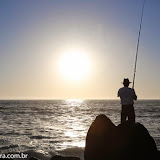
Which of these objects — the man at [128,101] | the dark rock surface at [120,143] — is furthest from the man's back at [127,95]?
the dark rock surface at [120,143]

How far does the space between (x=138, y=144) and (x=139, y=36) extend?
17.3 ft

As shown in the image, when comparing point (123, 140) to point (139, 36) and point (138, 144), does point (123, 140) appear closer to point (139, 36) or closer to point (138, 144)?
point (138, 144)

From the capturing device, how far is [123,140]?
662cm

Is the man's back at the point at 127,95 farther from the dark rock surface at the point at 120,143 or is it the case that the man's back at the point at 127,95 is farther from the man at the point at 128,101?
the dark rock surface at the point at 120,143

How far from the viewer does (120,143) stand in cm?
663

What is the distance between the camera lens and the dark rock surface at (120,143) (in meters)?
6.41

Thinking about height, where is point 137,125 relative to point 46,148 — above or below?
above

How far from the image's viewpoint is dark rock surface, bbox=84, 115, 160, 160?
21.0ft

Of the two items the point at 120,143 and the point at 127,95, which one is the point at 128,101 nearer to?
the point at 127,95

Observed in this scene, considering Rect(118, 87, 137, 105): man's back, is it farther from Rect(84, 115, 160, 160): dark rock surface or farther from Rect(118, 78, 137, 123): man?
Rect(84, 115, 160, 160): dark rock surface

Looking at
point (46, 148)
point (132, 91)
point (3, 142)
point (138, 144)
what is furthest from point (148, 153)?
point (3, 142)

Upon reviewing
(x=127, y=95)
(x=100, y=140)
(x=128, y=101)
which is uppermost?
(x=127, y=95)

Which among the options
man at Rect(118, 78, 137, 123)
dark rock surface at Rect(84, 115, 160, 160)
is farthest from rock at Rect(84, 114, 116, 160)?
man at Rect(118, 78, 137, 123)

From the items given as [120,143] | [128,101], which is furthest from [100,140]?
[128,101]
